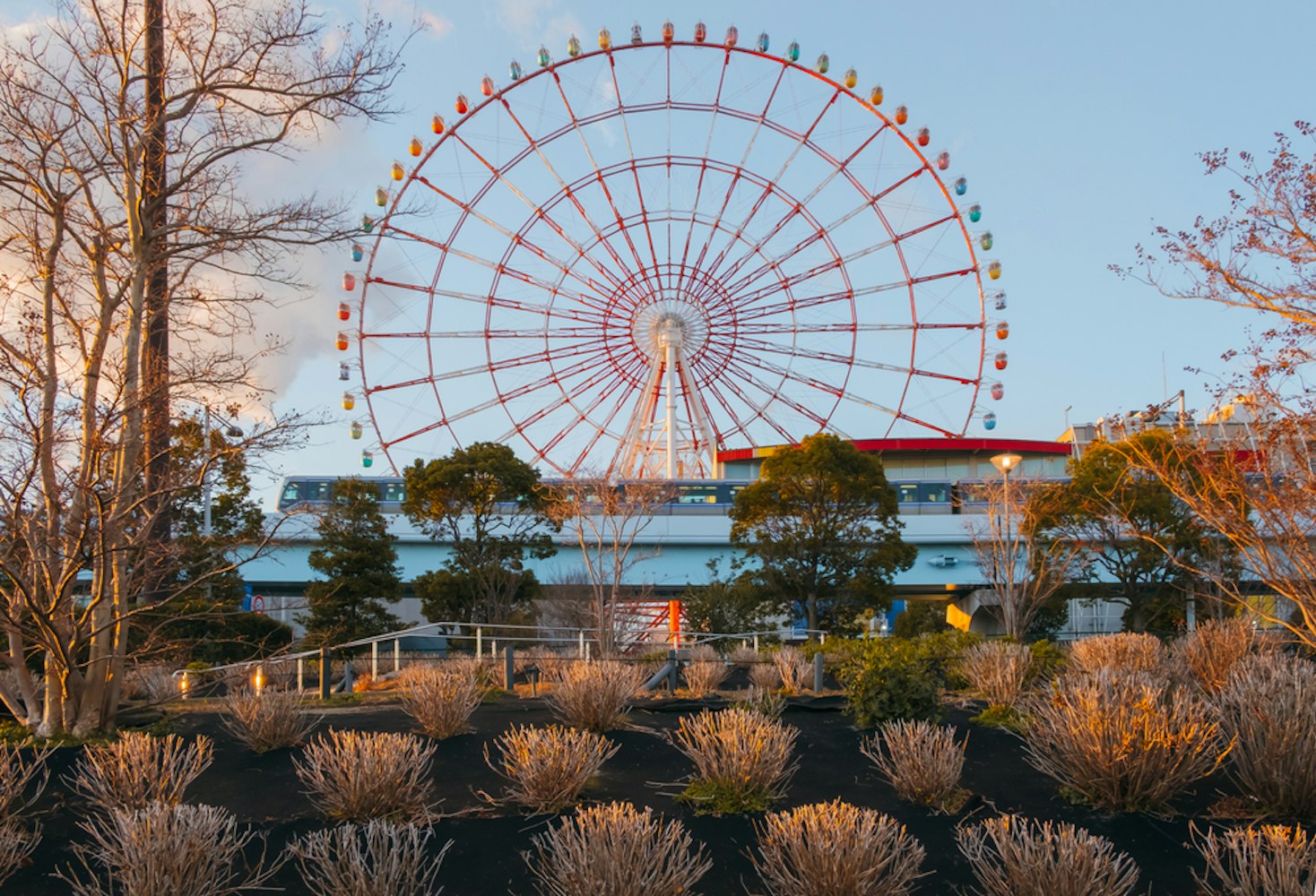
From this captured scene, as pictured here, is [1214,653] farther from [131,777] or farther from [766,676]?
[131,777]

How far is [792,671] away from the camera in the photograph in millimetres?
15438

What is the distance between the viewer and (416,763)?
27.0ft

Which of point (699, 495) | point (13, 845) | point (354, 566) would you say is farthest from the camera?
point (699, 495)

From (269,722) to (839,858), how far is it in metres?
5.87

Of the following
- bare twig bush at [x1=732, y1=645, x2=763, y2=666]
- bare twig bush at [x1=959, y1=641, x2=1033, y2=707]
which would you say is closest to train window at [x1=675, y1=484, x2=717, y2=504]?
bare twig bush at [x1=732, y1=645, x2=763, y2=666]

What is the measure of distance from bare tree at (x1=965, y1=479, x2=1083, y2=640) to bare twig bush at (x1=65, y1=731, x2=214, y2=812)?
53.5ft

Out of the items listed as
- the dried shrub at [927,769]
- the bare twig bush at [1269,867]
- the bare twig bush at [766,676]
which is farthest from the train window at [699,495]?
the bare twig bush at [1269,867]

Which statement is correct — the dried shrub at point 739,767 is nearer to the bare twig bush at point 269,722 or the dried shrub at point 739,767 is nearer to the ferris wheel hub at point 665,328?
the bare twig bush at point 269,722

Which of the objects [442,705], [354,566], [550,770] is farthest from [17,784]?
[354,566]

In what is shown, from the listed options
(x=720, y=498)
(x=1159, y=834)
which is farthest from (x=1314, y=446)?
(x=720, y=498)

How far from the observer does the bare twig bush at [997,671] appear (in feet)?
38.7

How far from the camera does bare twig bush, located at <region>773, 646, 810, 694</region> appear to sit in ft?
49.7

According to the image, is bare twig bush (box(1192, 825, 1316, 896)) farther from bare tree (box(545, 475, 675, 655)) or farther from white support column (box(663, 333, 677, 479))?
white support column (box(663, 333, 677, 479))

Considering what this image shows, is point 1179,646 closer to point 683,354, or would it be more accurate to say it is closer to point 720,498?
point 683,354
